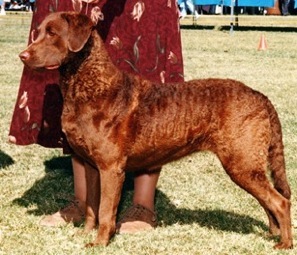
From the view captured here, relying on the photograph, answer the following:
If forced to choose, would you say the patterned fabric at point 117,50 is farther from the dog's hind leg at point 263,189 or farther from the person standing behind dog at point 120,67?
the dog's hind leg at point 263,189

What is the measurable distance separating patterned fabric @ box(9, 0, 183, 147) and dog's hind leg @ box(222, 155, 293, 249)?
0.87 m

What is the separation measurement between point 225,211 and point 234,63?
998 cm

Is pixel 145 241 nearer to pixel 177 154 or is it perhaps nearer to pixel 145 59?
pixel 177 154

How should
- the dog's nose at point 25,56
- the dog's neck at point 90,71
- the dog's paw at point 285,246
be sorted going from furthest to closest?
the dog's paw at point 285,246 < the dog's neck at point 90,71 < the dog's nose at point 25,56

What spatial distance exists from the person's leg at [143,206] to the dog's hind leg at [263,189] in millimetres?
783

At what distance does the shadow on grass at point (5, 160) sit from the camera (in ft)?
19.0

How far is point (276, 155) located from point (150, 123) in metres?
0.79

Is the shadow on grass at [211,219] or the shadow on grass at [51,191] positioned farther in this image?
the shadow on grass at [51,191]

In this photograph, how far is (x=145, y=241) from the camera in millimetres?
3896

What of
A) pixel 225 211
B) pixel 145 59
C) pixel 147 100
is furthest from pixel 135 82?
pixel 225 211

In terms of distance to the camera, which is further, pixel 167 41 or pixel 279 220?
pixel 167 41

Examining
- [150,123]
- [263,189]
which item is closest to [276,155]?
[263,189]

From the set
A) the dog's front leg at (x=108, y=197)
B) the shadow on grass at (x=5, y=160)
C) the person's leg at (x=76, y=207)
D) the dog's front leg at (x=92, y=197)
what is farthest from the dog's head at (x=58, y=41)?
the shadow on grass at (x=5, y=160)

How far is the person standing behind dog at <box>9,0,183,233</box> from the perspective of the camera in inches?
157
